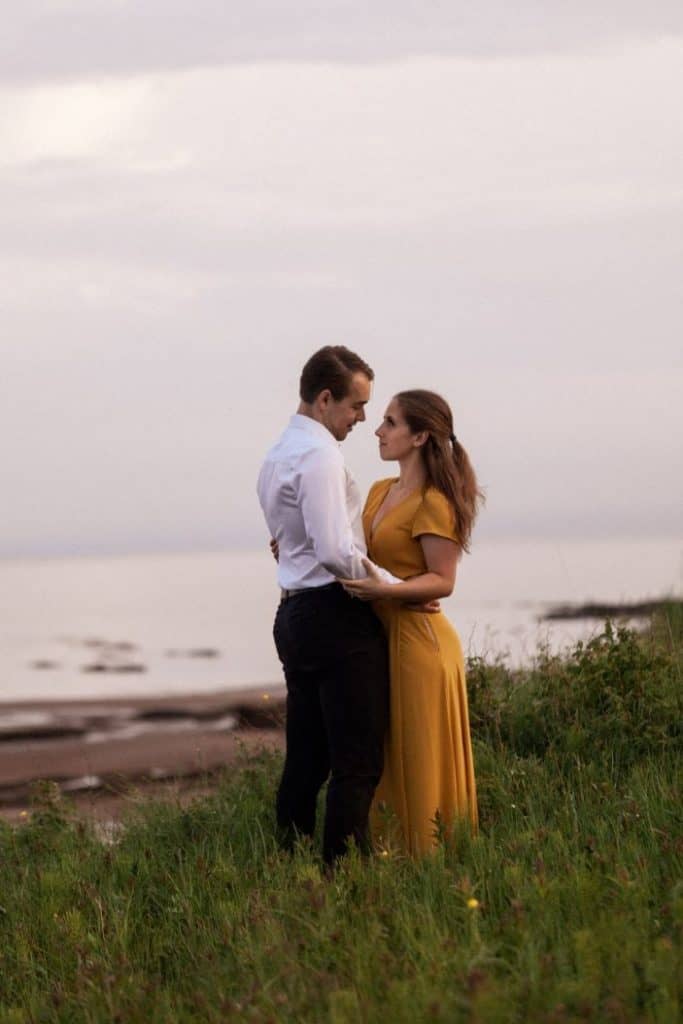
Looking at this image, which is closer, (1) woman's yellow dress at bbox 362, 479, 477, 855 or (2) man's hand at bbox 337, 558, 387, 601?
(2) man's hand at bbox 337, 558, 387, 601

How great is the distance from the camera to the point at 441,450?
6680 millimetres

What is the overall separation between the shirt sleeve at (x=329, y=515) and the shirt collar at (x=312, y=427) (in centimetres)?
8

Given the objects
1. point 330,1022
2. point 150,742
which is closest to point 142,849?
point 330,1022

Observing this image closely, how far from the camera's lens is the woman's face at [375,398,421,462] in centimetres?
668

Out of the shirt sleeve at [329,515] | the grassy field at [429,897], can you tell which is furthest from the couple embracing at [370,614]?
the grassy field at [429,897]

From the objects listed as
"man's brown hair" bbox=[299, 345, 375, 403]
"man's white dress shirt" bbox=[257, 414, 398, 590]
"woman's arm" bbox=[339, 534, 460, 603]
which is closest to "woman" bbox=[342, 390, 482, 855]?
"woman's arm" bbox=[339, 534, 460, 603]

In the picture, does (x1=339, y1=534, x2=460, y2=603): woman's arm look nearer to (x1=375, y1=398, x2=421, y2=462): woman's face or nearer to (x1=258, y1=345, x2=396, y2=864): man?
(x1=258, y1=345, x2=396, y2=864): man

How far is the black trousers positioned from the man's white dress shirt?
150 millimetres

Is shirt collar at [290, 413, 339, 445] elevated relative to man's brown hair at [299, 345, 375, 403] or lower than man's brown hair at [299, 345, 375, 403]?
lower

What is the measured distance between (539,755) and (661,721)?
2.60ft

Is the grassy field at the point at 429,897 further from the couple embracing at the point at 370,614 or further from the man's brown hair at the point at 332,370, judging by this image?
the man's brown hair at the point at 332,370

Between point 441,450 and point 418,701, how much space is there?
118cm

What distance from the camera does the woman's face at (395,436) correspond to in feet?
21.9

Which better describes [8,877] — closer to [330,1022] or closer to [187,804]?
[187,804]
